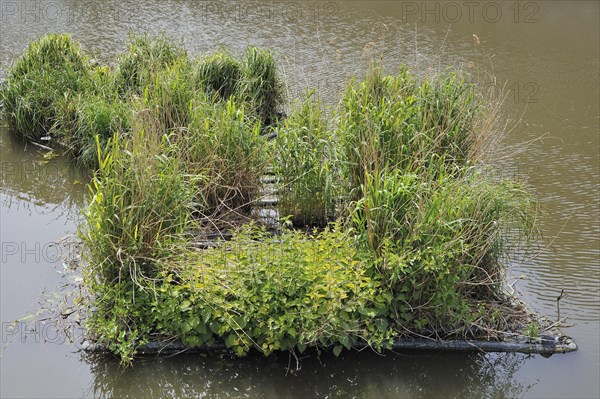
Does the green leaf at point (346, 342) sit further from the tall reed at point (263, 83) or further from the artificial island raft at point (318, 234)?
the tall reed at point (263, 83)

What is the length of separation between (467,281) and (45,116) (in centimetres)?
454

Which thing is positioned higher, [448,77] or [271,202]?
[448,77]

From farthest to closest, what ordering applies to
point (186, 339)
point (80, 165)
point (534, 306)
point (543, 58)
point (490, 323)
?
point (543, 58)
point (80, 165)
point (534, 306)
point (490, 323)
point (186, 339)

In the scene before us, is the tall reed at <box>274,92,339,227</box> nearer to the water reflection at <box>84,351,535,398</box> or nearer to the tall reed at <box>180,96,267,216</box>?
the tall reed at <box>180,96,267,216</box>

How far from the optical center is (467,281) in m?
4.59

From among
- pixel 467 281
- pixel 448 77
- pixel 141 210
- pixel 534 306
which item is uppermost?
pixel 448 77

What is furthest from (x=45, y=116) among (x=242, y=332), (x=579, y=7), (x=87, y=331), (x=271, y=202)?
(x=579, y=7)

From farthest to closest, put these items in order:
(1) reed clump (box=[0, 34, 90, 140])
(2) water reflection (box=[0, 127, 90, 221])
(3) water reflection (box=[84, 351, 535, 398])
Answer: (1) reed clump (box=[0, 34, 90, 140]), (2) water reflection (box=[0, 127, 90, 221]), (3) water reflection (box=[84, 351, 535, 398])

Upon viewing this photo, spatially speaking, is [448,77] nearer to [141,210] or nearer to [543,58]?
[141,210]

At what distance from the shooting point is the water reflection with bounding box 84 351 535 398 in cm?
414

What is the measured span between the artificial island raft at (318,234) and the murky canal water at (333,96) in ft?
0.50

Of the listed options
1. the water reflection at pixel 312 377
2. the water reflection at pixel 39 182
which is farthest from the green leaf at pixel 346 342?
the water reflection at pixel 39 182

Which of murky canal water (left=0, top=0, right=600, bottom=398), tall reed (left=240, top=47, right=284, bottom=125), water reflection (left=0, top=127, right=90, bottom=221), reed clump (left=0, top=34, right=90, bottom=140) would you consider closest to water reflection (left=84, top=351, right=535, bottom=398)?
murky canal water (left=0, top=0, right=600, bottom=398)

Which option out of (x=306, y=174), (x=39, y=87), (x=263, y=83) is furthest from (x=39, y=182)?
(x=306, y=174)
